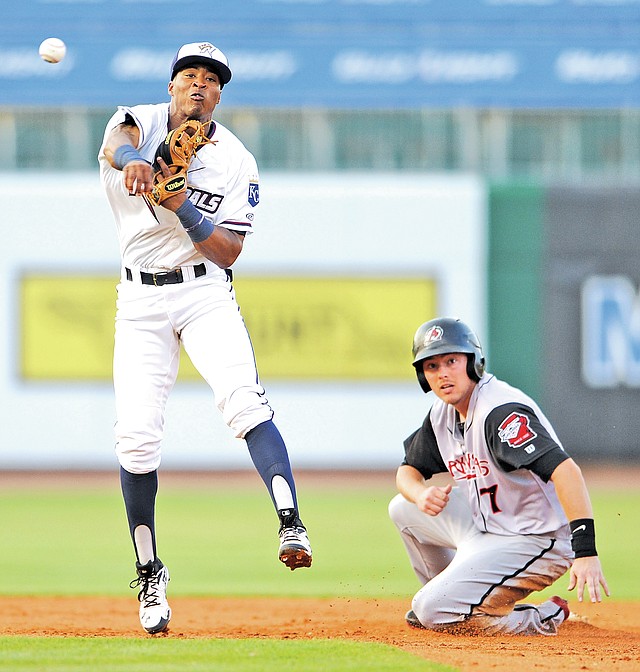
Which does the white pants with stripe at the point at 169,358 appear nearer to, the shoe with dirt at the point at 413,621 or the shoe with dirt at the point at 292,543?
the shoe with dirt at the point at 292,543

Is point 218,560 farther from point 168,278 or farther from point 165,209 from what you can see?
point 165,209

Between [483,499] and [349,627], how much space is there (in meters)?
0.71

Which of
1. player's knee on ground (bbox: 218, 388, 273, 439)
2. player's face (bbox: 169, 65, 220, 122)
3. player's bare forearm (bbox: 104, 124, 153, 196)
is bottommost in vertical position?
player's knee on ground (bbox: 218, 388, 273, 439)

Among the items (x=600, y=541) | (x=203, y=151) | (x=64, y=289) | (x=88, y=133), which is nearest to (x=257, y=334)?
(x=64, y=289)

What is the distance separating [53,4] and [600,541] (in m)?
8.70

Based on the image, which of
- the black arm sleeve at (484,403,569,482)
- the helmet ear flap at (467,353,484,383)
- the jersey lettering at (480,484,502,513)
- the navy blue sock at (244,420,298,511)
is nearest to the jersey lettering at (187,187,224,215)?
the navy blue sock at (244,420,298,511)

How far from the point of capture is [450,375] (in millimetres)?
4090

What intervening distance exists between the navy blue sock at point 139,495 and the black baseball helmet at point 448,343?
0.99 m

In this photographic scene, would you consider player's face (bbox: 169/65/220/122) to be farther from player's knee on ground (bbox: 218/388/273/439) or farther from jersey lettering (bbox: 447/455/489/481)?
jersey lettering (bbox: 447/455/489/481)

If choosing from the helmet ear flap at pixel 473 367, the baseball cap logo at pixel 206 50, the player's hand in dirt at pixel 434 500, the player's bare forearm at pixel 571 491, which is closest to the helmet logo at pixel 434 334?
the helmet ear flap at pixel 473 367

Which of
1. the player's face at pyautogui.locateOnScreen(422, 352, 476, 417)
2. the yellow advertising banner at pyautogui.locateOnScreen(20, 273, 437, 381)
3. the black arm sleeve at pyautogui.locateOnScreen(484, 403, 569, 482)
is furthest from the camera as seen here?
the yellow advertising banner at pyautogui.locateOnScreen(20, 273, 437, 381)

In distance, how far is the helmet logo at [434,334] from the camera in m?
4.09

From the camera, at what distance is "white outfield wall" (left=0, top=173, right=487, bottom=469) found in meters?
12.2

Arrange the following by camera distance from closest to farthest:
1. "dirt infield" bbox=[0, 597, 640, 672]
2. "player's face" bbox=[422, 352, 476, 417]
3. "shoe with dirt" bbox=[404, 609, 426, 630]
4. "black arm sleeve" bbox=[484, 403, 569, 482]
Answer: "dirt infield" bbox=[0, 597, 640, 672] < "black arm sleeve" bbox=[484, 403, 569, 482] < "player's face" bbox=[422, 352, 476, 417] < "shoe with dirt" bbox=[404, 609, 426, 630]
